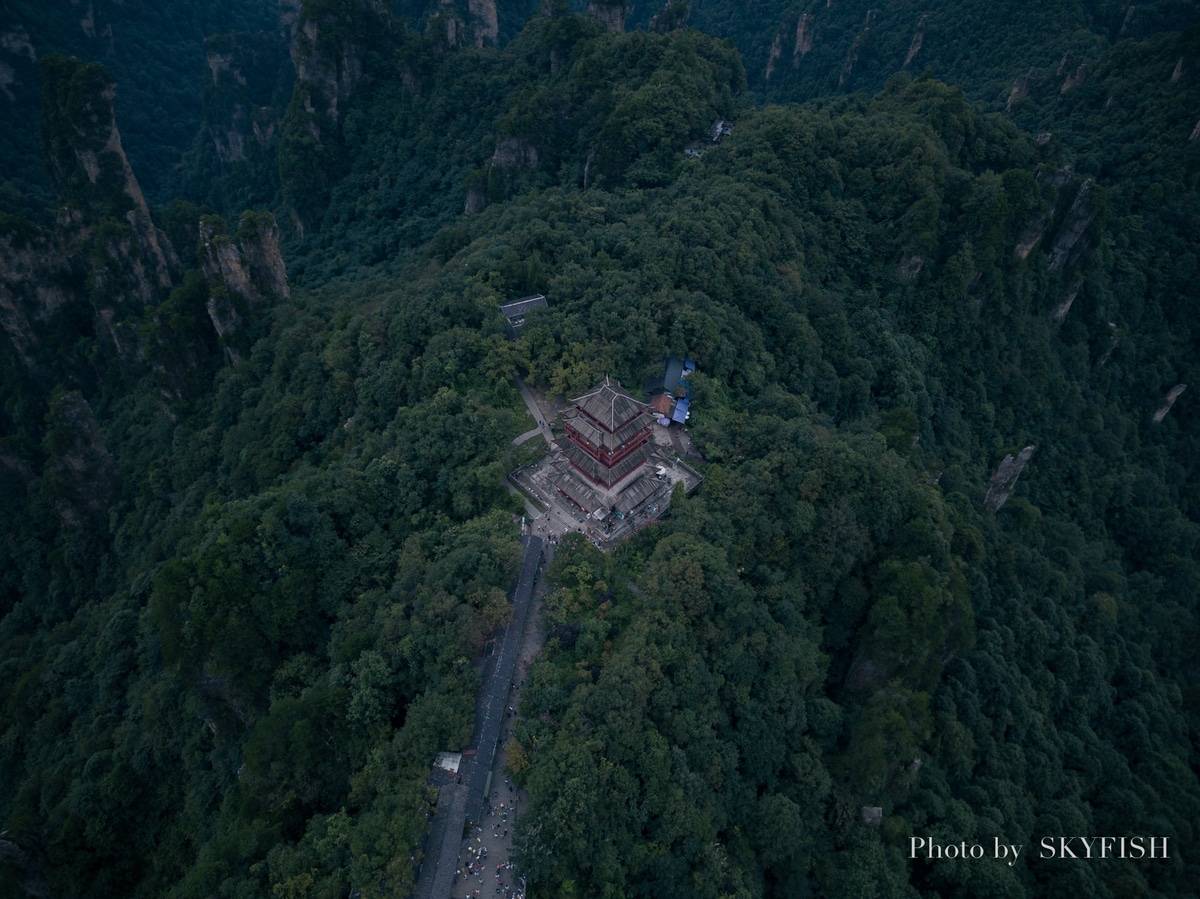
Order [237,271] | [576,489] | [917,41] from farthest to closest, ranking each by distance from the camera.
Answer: [917,41] < [237,271] < [576,489]

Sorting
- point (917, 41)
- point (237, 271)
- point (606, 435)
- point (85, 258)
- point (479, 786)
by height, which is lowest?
point (85, 258)

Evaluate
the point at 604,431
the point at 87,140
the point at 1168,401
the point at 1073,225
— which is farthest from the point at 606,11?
the point at 604,431

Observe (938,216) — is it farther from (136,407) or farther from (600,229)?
(136,407)

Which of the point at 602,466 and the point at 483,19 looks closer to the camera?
the point at 602,466

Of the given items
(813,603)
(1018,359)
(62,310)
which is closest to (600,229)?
(813,603)

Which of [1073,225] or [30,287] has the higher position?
[1073,225]

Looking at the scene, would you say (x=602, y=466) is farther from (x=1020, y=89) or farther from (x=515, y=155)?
(x=1020, y=89)

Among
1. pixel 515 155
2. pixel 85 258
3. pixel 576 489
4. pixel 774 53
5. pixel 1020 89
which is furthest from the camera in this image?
pixel 774 53
